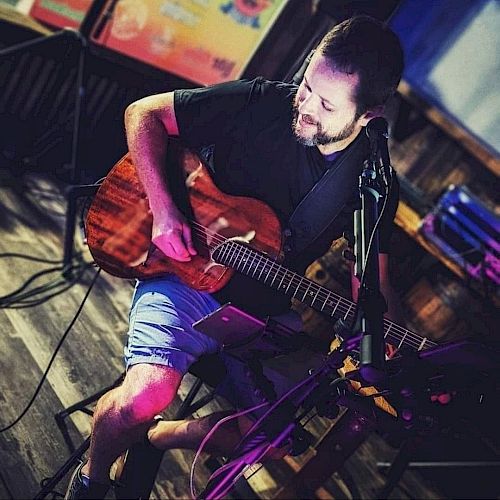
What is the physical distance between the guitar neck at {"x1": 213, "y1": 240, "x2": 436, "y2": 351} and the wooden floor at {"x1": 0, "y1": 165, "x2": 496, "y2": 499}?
1.15 meters

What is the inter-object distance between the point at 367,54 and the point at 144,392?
1.42 meters

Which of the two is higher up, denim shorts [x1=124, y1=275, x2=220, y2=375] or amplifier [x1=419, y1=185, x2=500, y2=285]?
amplifier [x1=419, y1=185, x2=500, y2=285]

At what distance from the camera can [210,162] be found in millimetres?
2232

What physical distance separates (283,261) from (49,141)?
3.28 metres

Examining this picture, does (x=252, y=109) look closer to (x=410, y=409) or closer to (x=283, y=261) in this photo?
(x=283, y=261)

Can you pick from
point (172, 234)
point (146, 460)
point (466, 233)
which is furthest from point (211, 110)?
point (466, 233)

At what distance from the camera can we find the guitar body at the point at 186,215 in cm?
→ 206

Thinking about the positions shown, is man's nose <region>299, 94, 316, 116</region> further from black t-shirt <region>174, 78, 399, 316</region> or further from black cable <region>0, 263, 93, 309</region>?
black cable <region>0, 263, 93, 309</region>

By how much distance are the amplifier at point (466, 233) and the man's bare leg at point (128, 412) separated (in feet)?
8.50

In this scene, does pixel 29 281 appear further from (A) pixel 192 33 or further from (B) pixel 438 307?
(B) pixel 438 307

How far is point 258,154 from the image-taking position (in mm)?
2176

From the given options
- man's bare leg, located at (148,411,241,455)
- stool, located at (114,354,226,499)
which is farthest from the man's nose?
man's bare leg, located at (148,411,241,455)

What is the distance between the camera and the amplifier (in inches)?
142

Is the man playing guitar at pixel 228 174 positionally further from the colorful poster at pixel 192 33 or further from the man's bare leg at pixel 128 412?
the colorful poster at pixel 192 33
